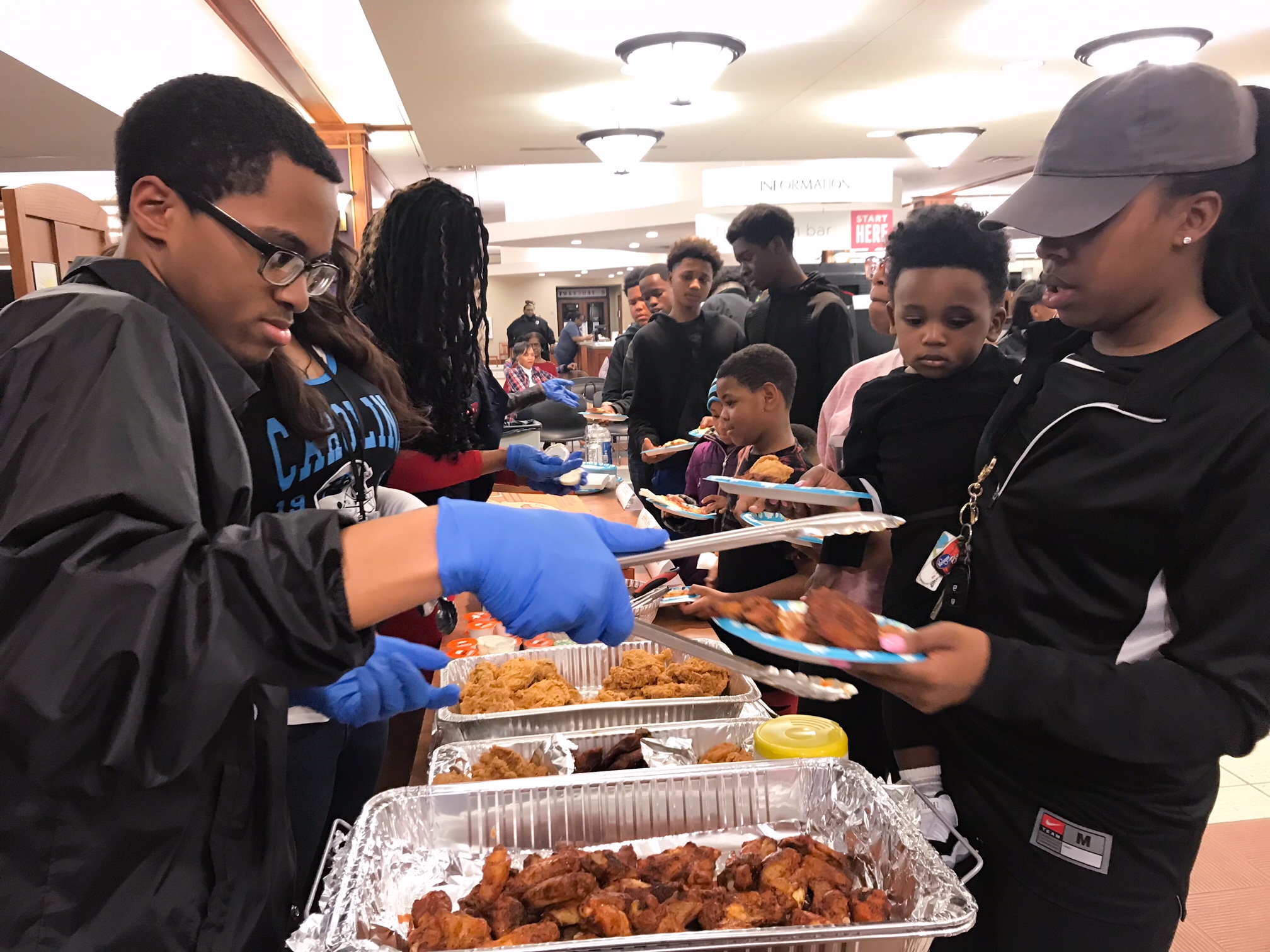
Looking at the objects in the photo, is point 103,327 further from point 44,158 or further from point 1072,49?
point 44,158

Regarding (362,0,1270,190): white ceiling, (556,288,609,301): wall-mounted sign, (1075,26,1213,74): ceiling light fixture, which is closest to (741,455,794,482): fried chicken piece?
(362,0,1270,190): white ceiling

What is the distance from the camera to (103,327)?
76 centimetres

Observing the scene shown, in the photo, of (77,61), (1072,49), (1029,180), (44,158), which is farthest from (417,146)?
(1029,180)

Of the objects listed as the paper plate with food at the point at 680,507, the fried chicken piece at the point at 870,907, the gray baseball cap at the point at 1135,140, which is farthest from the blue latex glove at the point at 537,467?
the gray baseball cap at the point at 1135,140

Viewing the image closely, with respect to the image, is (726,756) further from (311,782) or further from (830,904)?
(311,782)

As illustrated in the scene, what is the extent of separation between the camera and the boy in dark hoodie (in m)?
3.30

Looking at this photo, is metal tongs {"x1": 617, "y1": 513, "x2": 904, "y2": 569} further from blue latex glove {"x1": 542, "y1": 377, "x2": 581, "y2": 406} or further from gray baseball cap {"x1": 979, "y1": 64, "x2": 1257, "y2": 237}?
blue latex glove {"x1": 542, "y1": 377, "x2": 581, "y2": 406}

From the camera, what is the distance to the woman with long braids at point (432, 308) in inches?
89.7

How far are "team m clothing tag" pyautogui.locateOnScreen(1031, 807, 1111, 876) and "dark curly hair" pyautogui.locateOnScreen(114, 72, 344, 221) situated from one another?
1.27m

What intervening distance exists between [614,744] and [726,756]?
0.25 m

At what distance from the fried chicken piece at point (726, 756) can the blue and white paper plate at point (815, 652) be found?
24.6 inches

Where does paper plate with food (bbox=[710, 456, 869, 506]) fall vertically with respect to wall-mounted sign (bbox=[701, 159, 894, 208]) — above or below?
below

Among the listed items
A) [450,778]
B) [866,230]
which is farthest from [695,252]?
[866,230]

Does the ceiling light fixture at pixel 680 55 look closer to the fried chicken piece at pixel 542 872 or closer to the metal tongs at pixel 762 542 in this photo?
the metal tongs at pixel 762 542
